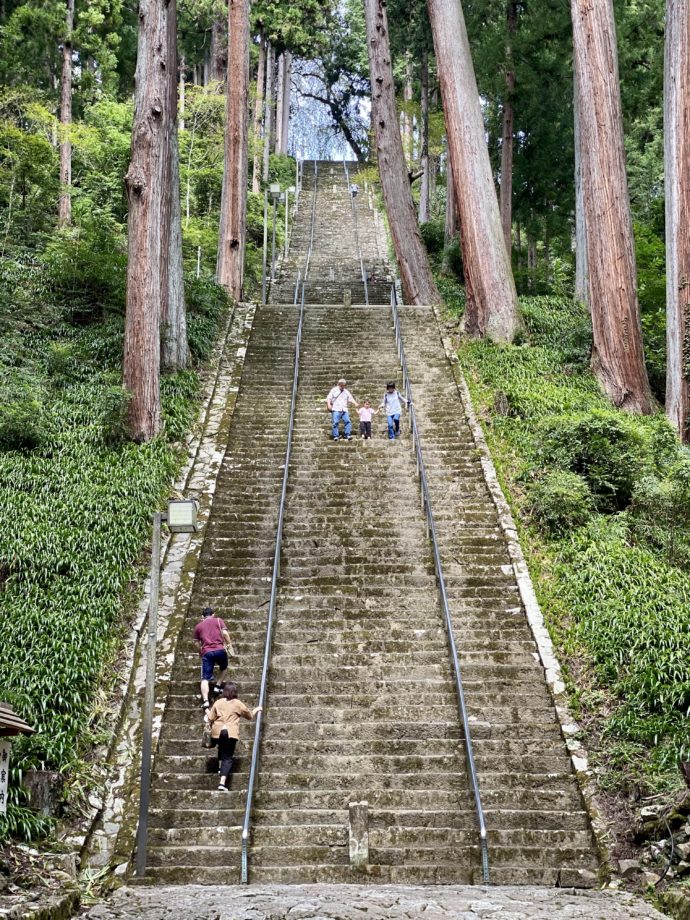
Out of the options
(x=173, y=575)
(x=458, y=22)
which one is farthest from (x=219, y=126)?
(x=173, y=575)

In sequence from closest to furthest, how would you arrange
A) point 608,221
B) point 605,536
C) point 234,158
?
point 605,536, point 608,221, point 234,158

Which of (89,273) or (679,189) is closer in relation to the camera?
(679,189)

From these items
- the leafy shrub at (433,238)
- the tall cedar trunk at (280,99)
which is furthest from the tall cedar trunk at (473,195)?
the tall cedar trunk at (280,99)

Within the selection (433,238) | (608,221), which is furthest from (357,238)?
(608,221)

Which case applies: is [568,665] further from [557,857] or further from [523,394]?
[523,394]

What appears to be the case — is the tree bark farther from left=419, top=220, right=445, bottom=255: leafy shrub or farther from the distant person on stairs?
left=419, top=220, right=445, bottom=255: leafy shrub

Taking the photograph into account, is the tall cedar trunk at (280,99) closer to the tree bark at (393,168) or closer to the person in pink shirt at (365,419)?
the tree bark at (393,168)

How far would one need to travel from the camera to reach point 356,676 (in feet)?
32.8

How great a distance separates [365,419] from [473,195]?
633 centimetres

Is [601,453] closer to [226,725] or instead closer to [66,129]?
[226,725]

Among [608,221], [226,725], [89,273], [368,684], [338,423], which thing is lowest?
[368,684]

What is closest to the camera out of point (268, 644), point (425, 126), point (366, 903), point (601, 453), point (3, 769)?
point (366, 903)

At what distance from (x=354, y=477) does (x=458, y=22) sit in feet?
35.2

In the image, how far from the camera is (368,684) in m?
9.87
